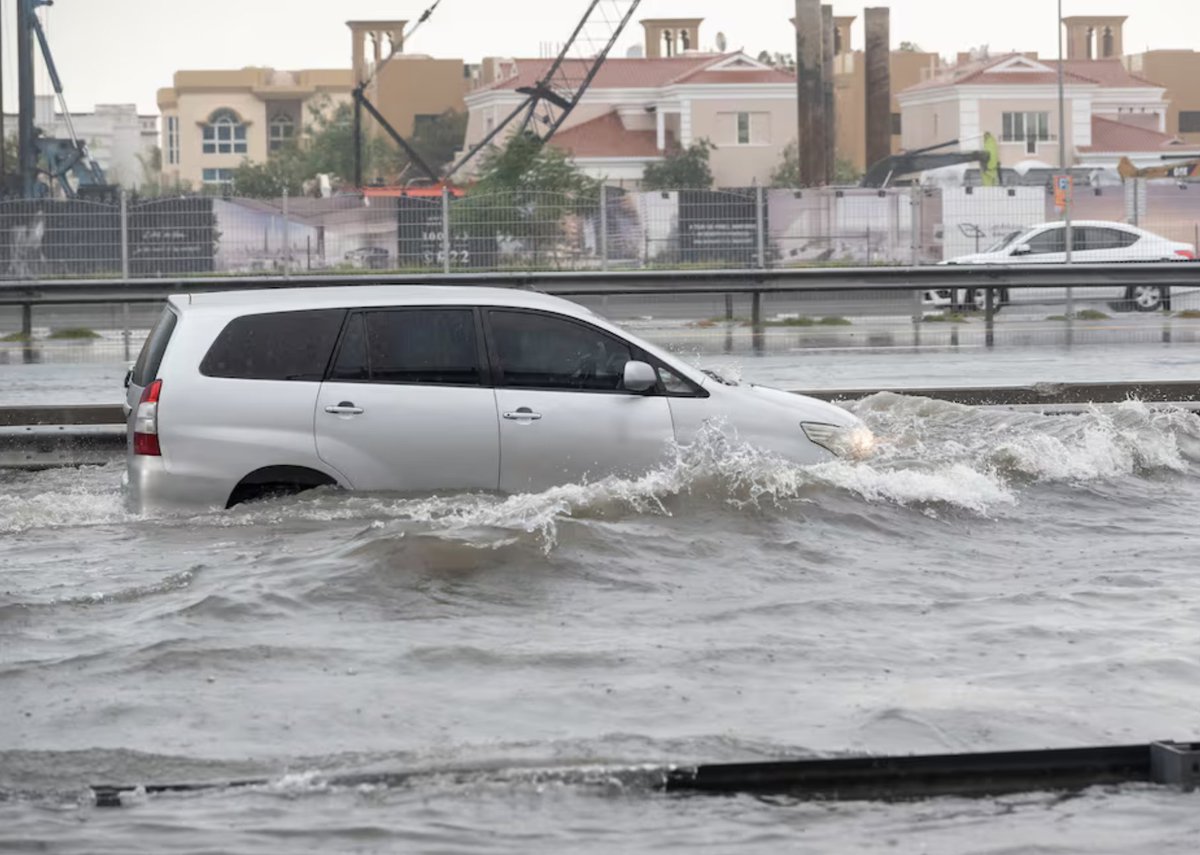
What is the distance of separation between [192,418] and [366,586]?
57.7 inches

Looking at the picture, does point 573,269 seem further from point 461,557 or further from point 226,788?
point 226,788

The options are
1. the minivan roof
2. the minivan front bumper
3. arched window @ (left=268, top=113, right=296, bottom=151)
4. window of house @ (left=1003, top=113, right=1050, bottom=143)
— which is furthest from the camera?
arched window @ (left=268, top=113, right=296, bottom=151)

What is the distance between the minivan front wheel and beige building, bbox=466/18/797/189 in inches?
2231

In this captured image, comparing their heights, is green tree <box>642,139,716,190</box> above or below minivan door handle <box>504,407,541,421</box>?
above

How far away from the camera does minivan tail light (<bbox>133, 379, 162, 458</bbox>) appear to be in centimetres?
959

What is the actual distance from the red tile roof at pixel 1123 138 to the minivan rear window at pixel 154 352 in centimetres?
8730

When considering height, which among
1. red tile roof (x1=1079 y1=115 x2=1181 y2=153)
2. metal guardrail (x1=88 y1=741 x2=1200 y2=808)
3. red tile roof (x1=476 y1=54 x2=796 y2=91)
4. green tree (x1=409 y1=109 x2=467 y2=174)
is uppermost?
red tile roof (x1=476 y1=54 x2=796 y2=91)

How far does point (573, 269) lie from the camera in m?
29.3

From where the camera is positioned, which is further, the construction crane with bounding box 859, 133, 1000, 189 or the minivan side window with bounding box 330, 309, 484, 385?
the construction crane with bounding box 859, 133, 1000, 189

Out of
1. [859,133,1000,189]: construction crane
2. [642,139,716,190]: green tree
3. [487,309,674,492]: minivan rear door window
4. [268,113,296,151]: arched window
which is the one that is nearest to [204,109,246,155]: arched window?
[268,113,296,151]: arched window

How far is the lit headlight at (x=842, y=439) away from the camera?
34.2 ft

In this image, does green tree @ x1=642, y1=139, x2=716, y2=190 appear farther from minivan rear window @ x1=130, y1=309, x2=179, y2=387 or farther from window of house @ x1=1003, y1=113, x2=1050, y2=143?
minivan rear window @ x1=130, y1=309, x2=179, y2=387

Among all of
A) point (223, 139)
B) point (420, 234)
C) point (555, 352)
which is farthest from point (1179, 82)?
point (555, 352)

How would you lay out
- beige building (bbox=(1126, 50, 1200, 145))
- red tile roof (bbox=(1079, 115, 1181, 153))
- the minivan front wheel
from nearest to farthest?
the minivan front wheel → red tile roof (bbox=(1079, 115, 1181, 153)) → beige building (bbox=(1126, 50, 1200, 145))
